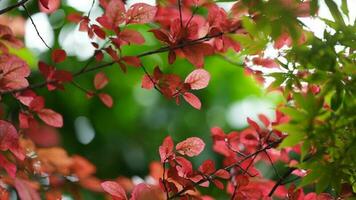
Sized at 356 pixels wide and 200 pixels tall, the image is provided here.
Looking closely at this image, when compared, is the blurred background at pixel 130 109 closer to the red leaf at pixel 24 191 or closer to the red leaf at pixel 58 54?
the red leaf at pixel 58 54

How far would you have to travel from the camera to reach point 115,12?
3.43 ft

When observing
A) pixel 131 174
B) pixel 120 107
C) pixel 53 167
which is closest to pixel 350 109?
pixel 53 167

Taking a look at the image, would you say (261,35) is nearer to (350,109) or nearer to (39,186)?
(350,109)

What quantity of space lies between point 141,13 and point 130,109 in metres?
2.09

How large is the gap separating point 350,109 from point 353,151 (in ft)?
0.20

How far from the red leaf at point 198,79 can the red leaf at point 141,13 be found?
0.14 meters

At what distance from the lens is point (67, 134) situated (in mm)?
2811

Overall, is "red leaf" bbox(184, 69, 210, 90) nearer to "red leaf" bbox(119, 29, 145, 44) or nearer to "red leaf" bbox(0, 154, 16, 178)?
"red leaf" bbox(119, 29, 145, 44)

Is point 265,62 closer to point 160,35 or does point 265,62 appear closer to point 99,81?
point 160,35

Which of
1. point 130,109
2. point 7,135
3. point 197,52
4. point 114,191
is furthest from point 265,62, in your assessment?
point 130,109

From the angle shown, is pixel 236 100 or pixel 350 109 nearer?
pixel 350 109

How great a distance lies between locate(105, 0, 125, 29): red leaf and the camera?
1.04 m

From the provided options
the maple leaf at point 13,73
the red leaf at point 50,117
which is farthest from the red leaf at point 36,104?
the maple leaf at point 13,73

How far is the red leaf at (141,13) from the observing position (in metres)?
1.02
